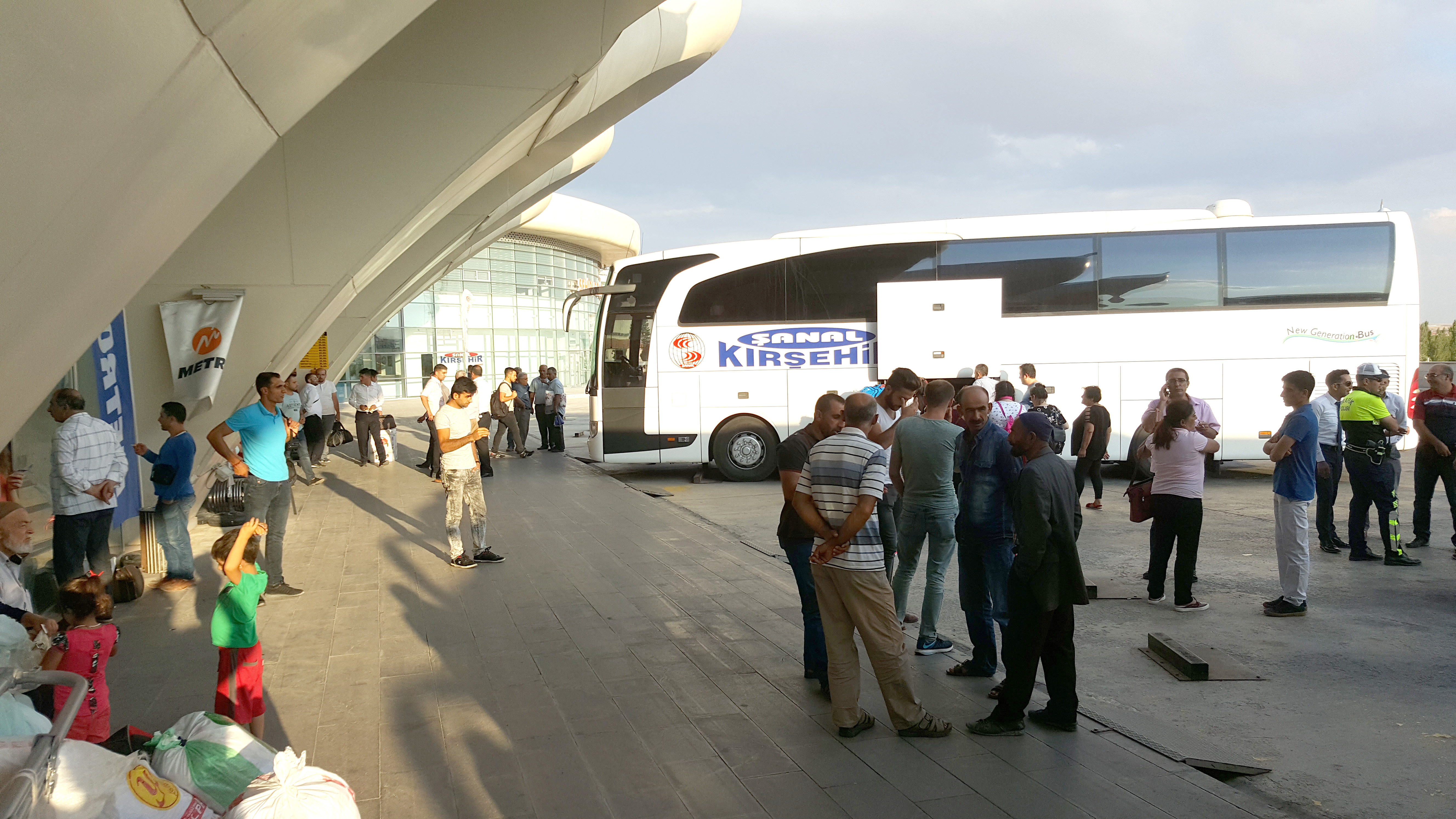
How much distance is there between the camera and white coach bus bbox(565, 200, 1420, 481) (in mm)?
14234

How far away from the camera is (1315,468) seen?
727cm

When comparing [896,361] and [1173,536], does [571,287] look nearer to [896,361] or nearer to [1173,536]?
[896,361]

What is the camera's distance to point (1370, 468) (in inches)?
348

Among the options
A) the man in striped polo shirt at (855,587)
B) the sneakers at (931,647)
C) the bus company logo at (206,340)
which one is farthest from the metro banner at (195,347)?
the sneakers at (931,647)

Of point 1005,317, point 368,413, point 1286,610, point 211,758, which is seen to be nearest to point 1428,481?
point 1286,610

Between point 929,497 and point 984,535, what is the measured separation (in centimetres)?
48

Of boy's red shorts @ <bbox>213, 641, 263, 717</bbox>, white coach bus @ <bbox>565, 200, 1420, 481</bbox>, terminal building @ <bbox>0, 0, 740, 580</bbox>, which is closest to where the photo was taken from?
terminal building @ <bbox>0, 0, 740, 580</bbox>

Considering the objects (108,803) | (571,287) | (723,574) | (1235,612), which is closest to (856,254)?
(723,574)

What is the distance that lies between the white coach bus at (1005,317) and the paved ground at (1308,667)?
4.39 metres

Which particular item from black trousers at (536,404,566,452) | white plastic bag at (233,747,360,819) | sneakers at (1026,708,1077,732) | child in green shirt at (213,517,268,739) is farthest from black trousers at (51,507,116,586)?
black trousers at (536,404,566,452)

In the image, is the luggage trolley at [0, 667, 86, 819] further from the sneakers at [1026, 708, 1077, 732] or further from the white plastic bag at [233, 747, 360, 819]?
the sneakers at [1026, 708, 1077, 732]

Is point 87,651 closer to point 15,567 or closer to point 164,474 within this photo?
point 15,567

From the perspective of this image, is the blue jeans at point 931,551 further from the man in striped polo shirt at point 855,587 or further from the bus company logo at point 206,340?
the bus company logo at point 206,340

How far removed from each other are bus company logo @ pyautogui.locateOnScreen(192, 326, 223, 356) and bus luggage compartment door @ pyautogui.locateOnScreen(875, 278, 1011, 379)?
374 inches
